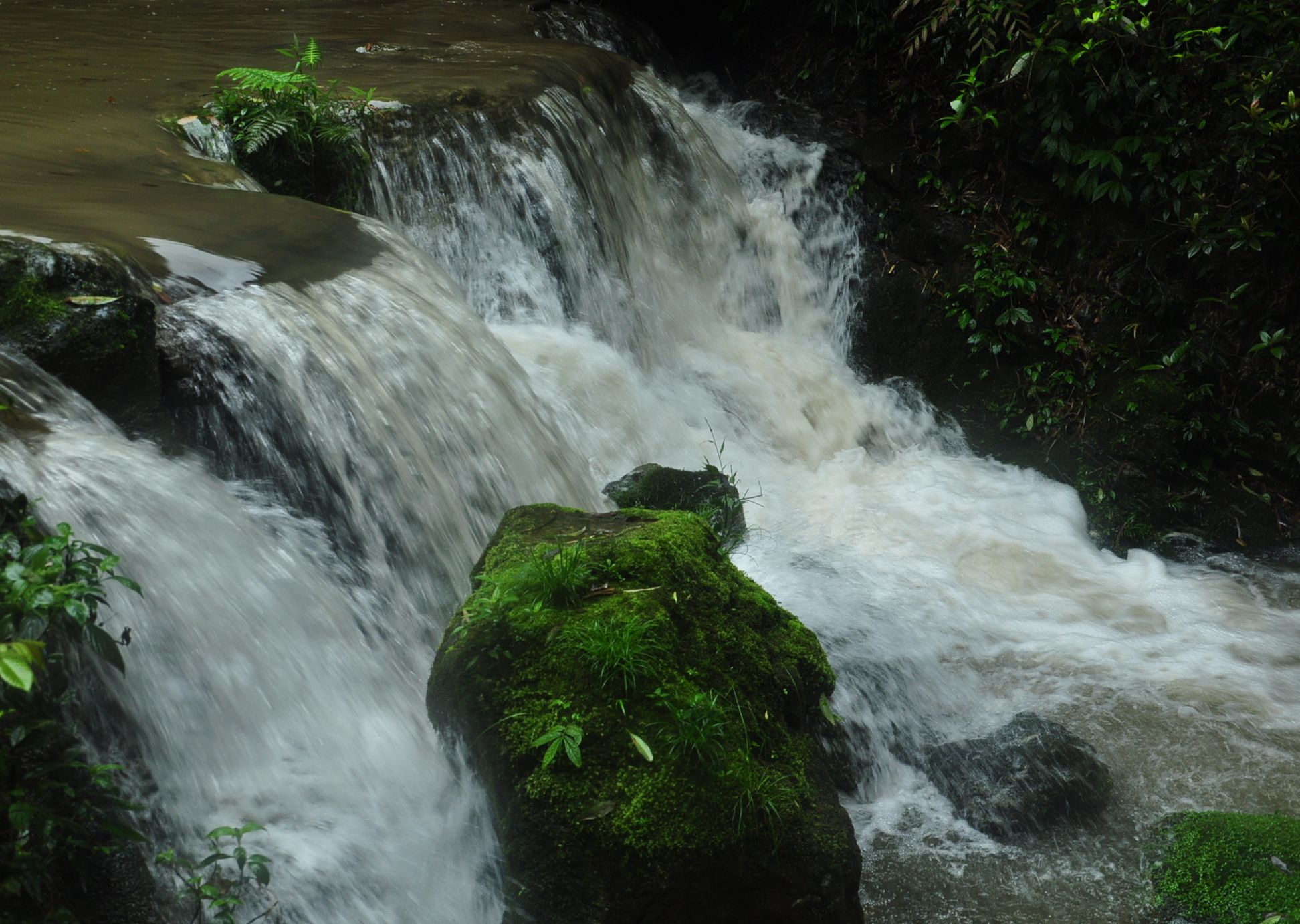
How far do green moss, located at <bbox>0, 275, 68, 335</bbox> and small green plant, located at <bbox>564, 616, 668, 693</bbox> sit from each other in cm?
215

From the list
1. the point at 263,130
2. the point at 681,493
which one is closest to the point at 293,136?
the point at 263,130

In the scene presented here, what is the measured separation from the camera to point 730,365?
7.55m

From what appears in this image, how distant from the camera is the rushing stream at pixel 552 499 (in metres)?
3.22

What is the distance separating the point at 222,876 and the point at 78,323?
6.51ft

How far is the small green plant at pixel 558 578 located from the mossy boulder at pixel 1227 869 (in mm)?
2261

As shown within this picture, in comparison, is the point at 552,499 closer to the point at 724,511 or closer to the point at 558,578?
the point at 724,511

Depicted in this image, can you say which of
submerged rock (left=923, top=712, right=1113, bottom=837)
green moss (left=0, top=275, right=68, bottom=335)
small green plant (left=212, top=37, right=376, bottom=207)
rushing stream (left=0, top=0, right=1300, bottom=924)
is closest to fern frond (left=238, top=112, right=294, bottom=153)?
small green plant (left=212, top=37, right=376, bottom=207)

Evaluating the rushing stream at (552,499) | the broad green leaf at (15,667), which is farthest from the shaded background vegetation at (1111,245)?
the broad green leaf at (15,667)

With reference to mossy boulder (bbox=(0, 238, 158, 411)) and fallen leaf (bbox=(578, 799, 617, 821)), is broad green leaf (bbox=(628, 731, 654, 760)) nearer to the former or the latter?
fallen leaf (bbox=(578, 799, 617, 821))

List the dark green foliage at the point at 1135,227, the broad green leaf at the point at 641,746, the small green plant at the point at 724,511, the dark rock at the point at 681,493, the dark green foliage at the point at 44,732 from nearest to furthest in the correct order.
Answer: the dark green foliage at the point at 44,732, the broad green leaf at the point at 641,746, the dark rock at the point at 681,493, the small green plant at the point at 724,511, the dark green foliage at the point at 1135,227

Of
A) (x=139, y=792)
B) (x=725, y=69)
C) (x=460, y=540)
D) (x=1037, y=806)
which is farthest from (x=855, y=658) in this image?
(x=725, y=69)

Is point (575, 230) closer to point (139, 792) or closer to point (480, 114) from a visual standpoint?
point (480, 114)

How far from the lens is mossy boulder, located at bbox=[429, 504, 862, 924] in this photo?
278 centimetres

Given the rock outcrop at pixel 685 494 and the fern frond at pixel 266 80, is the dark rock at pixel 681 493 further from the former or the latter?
the fern frond at pixel 266 80
